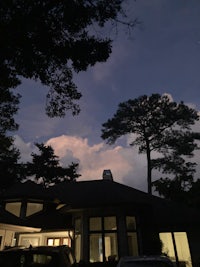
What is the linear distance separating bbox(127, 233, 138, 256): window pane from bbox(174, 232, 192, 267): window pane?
2.89 meters

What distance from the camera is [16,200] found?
54.5 ft

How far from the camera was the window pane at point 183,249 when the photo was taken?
1383 centimetres

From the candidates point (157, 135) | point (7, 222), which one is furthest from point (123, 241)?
point (157, 135)

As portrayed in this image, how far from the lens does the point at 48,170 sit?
1593 inches

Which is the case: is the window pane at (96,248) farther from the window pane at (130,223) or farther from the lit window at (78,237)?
the window pane at (130,223)

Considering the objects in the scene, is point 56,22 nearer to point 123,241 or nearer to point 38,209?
point 123,241

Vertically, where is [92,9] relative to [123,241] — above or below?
above

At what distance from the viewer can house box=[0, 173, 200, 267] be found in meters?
13.2

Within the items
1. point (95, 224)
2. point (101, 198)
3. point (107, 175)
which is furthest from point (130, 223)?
point (107, 175)

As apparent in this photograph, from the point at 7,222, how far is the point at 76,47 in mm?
10065

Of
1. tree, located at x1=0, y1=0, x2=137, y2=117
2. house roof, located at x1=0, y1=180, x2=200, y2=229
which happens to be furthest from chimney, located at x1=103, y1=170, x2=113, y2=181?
tree, located at x1=0, y1=0, x2=137, y2=117

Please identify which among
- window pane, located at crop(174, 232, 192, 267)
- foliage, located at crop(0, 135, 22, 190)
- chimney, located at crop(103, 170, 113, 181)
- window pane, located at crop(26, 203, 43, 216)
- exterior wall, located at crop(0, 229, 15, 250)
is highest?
foliage, located at crop(0, 135, 22, 190)

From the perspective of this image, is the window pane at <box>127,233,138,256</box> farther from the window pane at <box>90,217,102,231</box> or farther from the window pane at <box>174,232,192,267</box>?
the window pane at <box>174,232,192,267</box>

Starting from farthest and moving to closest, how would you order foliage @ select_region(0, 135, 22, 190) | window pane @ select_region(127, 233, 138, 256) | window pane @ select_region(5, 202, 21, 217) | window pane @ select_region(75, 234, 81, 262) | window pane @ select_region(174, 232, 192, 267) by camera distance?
foliage @ select_region(0, 135, 22, 190) < window pane @ select_region(5, 202, 21, 217) < window pane @ select_region(174, 232, 192, 267) < window pane @ select_region(75, 234, 81, 262) < window pane @ select_region(127, 233, 138, 256)
